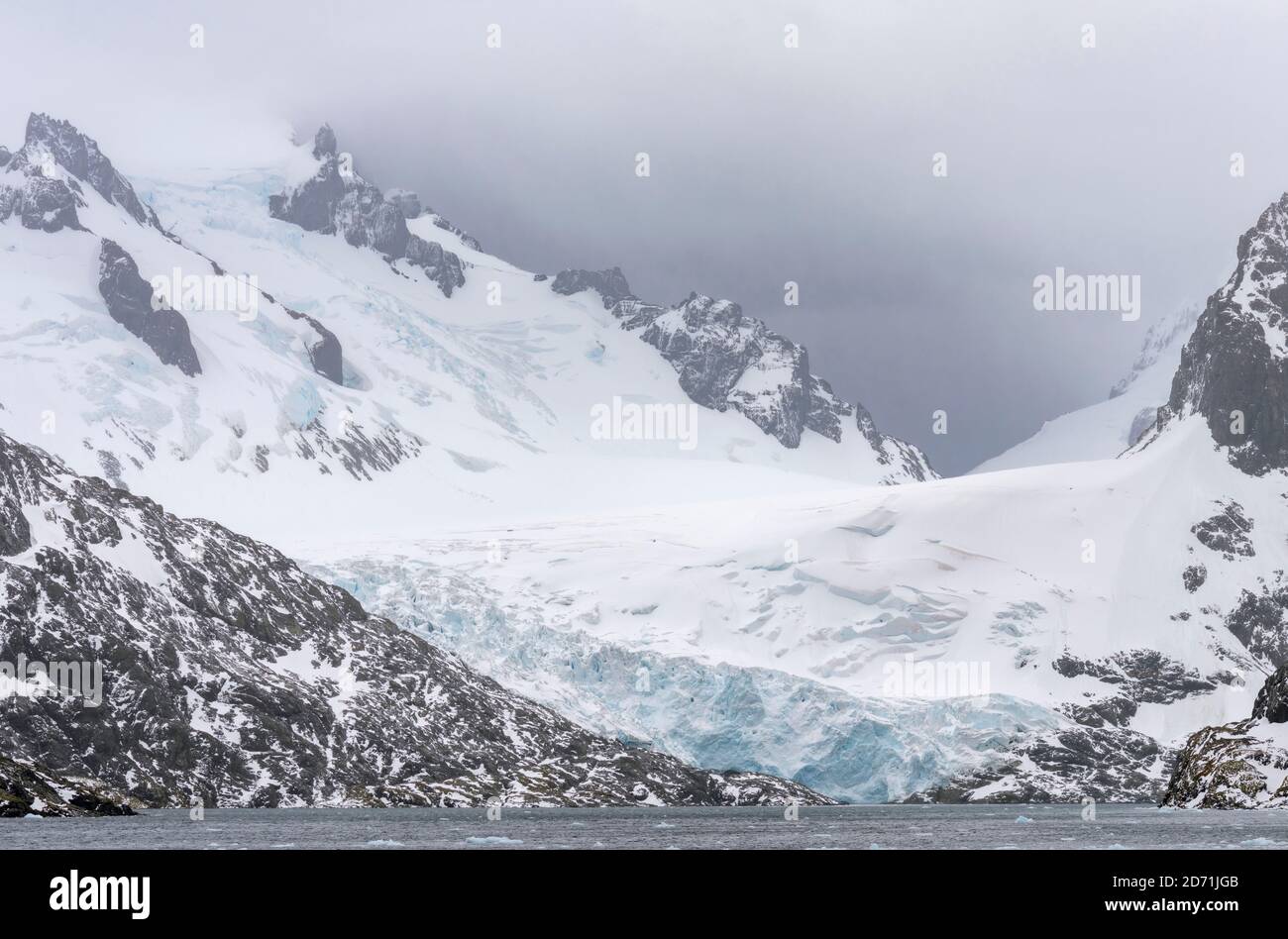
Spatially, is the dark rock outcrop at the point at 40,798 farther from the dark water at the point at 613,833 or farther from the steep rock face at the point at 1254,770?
the steep rock face at the point at 1254,770

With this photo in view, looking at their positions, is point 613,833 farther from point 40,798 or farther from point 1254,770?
point 1254,770

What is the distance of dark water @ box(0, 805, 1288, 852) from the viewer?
125 m

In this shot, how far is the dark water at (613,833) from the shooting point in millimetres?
Result: 124875

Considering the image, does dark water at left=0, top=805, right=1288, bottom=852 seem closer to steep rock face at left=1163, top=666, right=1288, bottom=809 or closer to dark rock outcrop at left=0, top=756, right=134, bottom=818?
steep rock face at left=1163, top=666, right=1288, bottom=809

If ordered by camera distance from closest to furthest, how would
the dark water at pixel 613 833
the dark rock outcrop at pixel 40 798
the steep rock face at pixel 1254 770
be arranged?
1. the dark water at pixel 613 833
2. the dark rock outcrop at pixel 40 798
3. the steep rock face at pixel 1254 770

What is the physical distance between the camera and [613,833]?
160375 millimetres

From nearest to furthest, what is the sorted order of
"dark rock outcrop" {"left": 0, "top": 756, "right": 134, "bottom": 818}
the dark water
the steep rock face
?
the dark water → "dark rock outcrop" {"left": 0, "top": 756, "right": 134, "bottom": 818} → the steep rock face

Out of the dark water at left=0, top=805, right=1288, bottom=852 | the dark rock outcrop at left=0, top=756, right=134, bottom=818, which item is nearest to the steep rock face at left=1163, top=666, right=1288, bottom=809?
the dark water at left=0, top=805, right=1288, bottom=852

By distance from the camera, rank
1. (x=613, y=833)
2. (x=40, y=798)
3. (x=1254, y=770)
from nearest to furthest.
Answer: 1. (x=613, y=833)
2. (x=1254, y=770)
3. (x=40, y=798)

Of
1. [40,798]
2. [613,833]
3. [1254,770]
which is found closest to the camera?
[613,833]

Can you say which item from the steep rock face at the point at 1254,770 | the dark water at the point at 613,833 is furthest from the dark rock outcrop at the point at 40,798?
the steep rock face at the point at 1254,770

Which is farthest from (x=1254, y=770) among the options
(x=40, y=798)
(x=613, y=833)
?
(x=40, y=798)

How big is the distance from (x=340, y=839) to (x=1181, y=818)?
9353 cm
